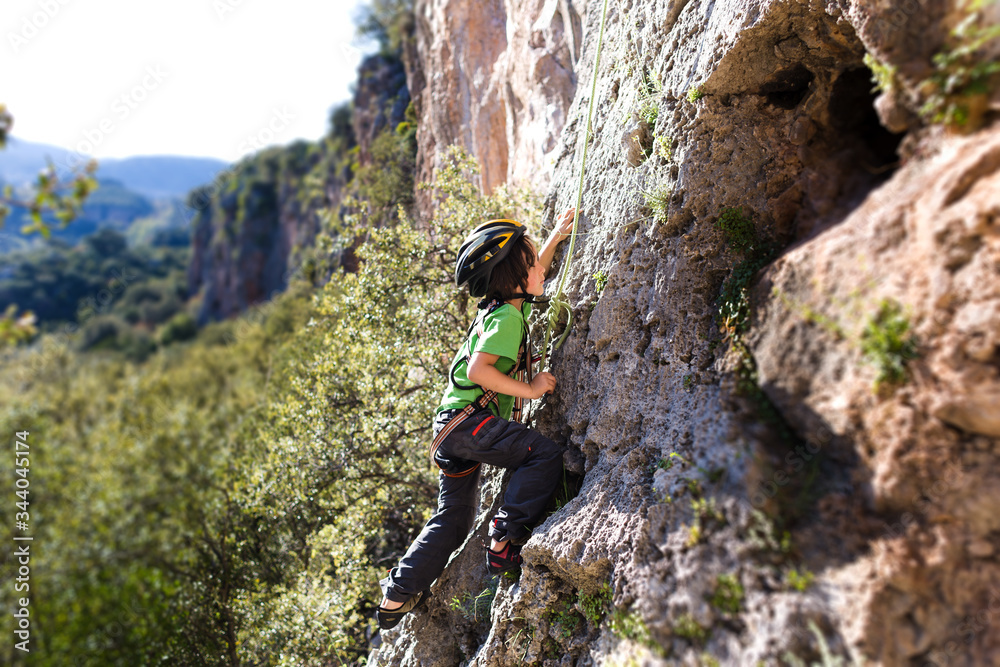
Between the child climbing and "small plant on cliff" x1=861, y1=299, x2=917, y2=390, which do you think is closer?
"small plant on cliff" x1=861, y1=299, x2=917, y2=390

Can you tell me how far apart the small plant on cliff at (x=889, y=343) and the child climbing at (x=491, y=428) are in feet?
6.16

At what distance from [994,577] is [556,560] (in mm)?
1971

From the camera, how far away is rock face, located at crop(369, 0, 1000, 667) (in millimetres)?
2107

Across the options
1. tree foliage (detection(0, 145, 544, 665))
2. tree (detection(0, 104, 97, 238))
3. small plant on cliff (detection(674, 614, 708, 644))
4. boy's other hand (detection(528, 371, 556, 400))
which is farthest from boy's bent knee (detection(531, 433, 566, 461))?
tree foliage (detection(0, 145, 544, 665))

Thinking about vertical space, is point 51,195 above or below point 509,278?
below

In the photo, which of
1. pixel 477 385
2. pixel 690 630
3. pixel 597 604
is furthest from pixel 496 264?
pixel 690 630

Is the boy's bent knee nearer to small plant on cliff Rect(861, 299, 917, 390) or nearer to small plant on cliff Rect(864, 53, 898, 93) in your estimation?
small plant on cliff Rect(861, 299, 917, 390)

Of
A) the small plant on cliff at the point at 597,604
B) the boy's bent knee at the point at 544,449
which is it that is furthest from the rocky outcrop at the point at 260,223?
the small plant on cliff at the point at 597,604

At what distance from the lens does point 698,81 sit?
356 centimetres

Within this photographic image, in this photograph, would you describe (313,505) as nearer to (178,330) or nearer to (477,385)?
(477,385)

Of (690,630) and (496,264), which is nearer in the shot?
(690,630)

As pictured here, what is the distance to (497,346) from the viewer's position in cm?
359

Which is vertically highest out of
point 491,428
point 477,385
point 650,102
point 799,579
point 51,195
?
point 650,102

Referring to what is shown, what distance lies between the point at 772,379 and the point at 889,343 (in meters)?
0.54
